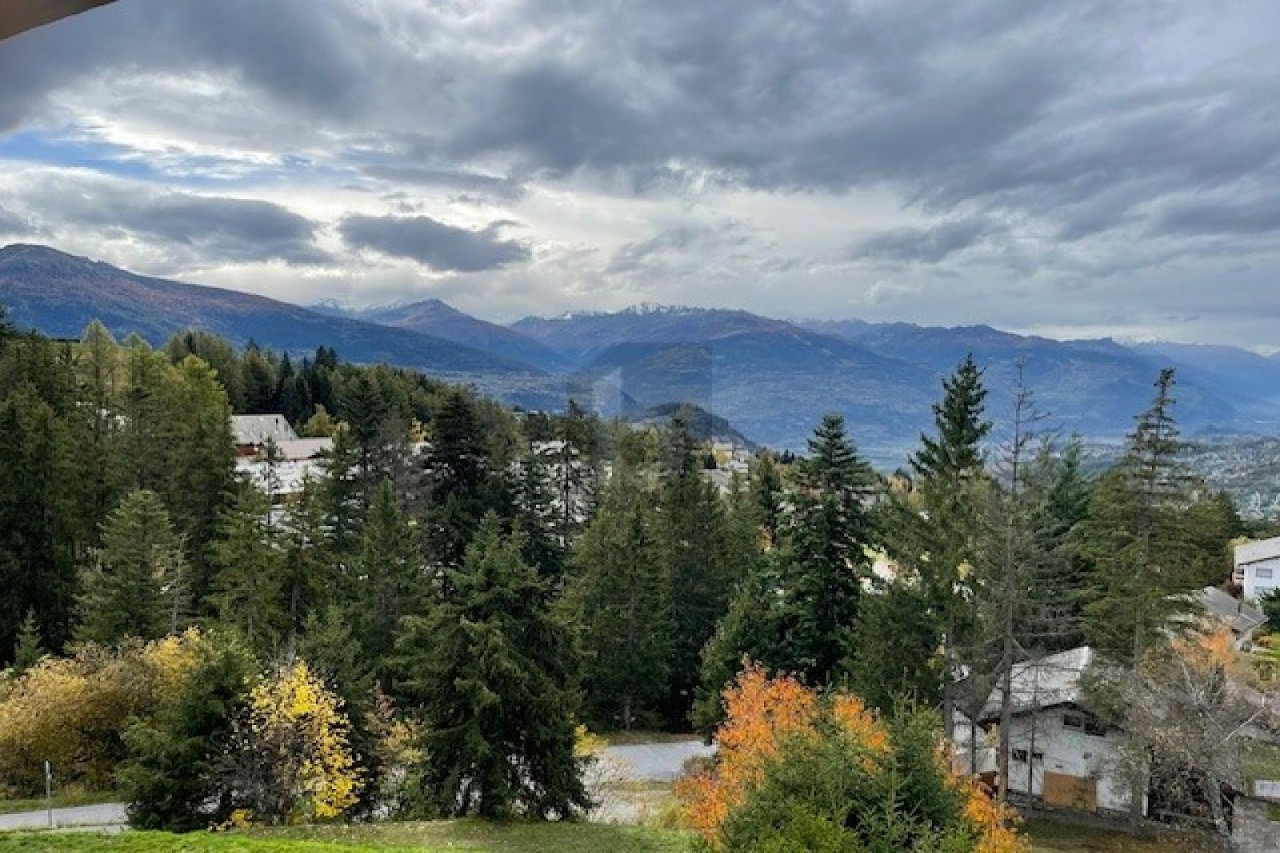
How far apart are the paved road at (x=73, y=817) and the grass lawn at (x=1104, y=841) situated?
23.4 metres

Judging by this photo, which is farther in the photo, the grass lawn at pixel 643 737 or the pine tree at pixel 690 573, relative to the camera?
the pine tree at pixel 690 573

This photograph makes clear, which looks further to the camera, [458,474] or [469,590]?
[458,474]

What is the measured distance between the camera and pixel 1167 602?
24.7 metres

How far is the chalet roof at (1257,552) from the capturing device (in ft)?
178

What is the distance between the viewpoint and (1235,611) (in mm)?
49031

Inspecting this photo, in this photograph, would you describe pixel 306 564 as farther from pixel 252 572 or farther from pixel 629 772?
pixel 629 772

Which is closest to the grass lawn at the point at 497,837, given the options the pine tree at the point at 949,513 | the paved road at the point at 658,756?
the pine tree at the point at 949,513

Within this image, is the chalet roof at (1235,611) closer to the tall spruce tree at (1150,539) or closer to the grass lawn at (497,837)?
the tall spruce tree at (1150,539)

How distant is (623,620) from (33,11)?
121ft

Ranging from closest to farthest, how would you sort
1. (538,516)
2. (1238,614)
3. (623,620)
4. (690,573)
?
(623,620) < (690,573) < (538,516) < (1238,614)

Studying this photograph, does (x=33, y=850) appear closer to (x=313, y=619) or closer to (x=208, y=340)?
(x=313, y=619)

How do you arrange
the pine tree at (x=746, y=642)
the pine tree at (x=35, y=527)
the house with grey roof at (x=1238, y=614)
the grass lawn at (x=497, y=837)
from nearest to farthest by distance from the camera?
Result: the grass lawn at (x=497, y=837) < the pine tree at (x=746, y=642) < the pine tree at (x=35, y=527) < the house with grey roof at (x=1238, y=614)

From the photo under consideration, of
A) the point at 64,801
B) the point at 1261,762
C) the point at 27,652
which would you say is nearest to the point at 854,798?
the point at 64,801

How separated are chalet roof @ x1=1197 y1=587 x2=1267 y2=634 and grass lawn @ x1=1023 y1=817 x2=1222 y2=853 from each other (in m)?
22.8
